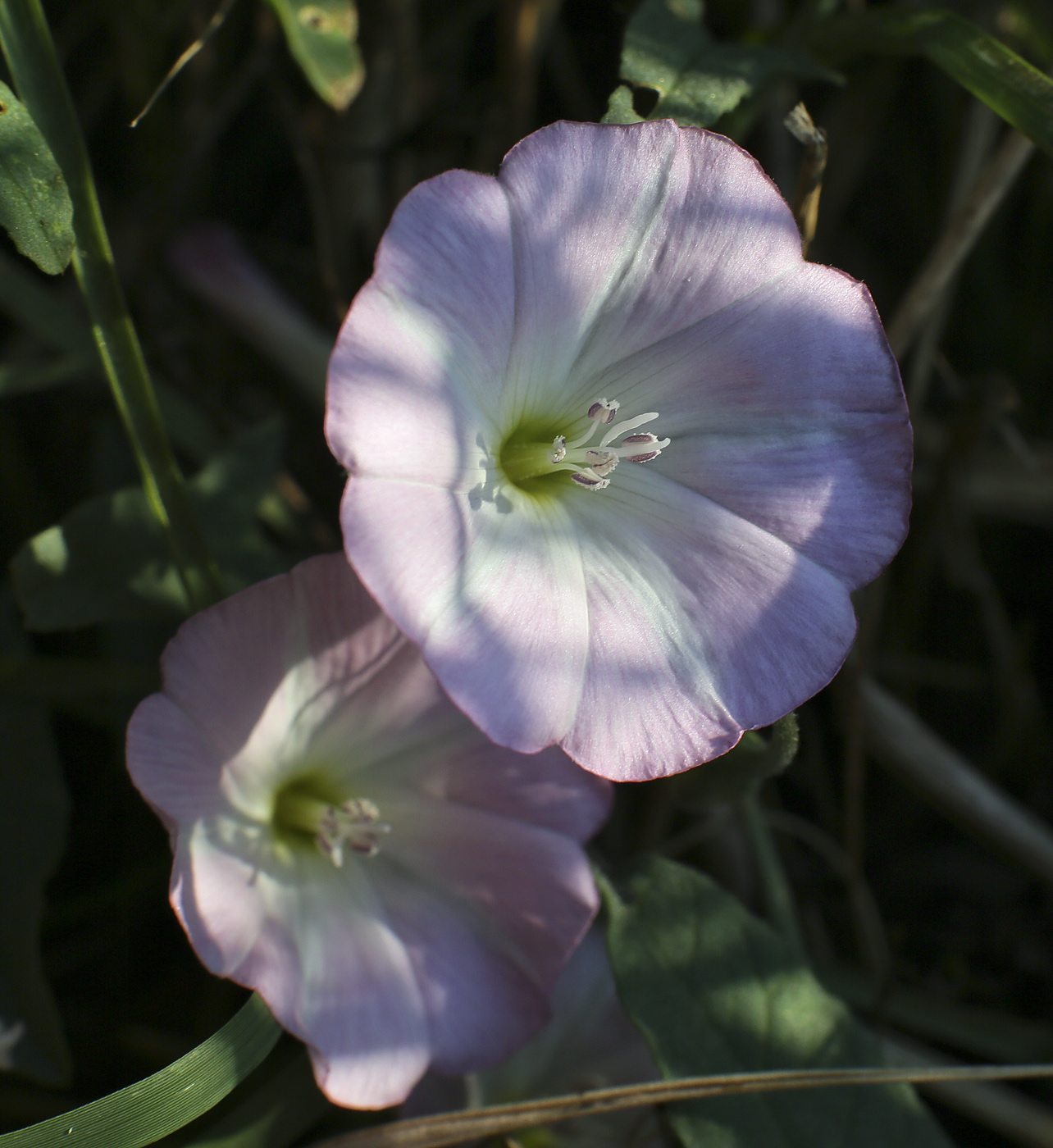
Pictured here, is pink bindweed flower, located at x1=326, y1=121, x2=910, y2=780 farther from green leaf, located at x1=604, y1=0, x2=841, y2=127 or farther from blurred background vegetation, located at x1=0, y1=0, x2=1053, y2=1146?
blurred background vegetation, located at x1=0, y1=0, x2=1053, y2=1146

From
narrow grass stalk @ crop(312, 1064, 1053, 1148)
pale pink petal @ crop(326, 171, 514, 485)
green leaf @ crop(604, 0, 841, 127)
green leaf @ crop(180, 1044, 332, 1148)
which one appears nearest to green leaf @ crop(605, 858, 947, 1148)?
narrow grass stalk @ crop(312, 1064, 1053, 1148)

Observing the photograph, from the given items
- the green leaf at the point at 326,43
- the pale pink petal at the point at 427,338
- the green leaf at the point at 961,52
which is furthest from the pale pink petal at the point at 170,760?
the green leaf at the point at 961,52

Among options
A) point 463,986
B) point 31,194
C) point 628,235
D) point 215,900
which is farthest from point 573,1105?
point 31,194

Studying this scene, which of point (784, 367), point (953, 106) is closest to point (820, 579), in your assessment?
point (784, 367)

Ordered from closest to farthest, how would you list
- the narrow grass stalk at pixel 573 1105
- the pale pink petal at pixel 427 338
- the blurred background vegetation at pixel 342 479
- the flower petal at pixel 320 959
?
the pale pink petal at pixel 427 338
the flower petal at pixel 320 959
the narrow grass stalk at pixel 573 1105
the blurred background vegetation at pixel 342 479

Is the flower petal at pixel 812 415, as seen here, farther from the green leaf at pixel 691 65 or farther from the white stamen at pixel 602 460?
the green leaf at pixel 691 65

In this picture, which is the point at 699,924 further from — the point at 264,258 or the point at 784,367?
the point at 264,258

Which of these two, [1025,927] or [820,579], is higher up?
[820,579]
